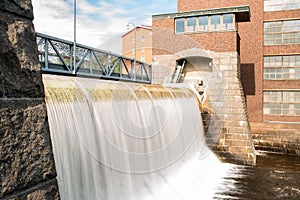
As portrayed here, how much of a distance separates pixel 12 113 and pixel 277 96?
17556 millimetres

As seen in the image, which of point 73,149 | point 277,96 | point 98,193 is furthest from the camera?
point 277,96

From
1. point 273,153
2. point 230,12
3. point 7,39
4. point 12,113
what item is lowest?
point 273,153

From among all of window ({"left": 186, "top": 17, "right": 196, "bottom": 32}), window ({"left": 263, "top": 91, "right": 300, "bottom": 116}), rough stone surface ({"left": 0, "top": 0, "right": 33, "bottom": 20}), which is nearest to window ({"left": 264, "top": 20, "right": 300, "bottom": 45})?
window ({"left": 263, "top": 91, "right": 300, "bottom": 116})

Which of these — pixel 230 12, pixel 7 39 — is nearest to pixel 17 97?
pixel 7 39

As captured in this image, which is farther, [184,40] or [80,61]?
[184,40]

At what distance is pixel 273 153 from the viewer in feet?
42.1

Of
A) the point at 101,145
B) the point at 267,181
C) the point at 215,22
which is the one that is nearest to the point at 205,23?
the point at 215,22

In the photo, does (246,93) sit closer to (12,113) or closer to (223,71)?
(223,71)

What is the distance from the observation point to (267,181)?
326 inches

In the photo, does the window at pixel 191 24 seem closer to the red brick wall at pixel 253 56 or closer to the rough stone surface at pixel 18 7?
the red brick wall at pixel 253 56

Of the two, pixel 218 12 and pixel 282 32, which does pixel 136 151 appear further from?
pixel 282 32

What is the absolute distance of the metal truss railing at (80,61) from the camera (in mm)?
7285

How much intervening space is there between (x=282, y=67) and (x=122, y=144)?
14504 millimetres

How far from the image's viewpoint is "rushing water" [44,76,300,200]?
398 centimetres
